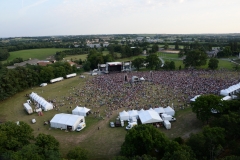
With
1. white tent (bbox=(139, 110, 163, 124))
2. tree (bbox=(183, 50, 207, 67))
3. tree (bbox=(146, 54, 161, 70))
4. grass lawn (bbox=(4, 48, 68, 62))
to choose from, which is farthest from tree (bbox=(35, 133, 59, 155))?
grass lawn (bbox=(4, 48, 68, 62))

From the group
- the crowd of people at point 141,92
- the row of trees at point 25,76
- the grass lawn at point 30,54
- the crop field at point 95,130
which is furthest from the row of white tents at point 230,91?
the grass lawn at point 30,54

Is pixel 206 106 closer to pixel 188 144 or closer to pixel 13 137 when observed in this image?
pixel 188 144

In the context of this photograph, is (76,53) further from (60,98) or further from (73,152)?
(73,152)

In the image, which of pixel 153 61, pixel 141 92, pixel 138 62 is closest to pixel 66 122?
pixel 141 92

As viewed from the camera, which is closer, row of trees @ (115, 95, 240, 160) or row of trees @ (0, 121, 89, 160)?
row of trees @ (115, 95, 240, 160)

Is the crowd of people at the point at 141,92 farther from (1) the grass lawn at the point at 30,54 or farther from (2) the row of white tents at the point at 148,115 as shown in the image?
(1) the grass lawn at the point at 30,54

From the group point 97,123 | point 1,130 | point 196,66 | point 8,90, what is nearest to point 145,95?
point 97,123

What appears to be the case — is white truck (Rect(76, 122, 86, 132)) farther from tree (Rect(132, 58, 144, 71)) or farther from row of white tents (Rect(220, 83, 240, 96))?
tree (Rect(132, 58, 144, 71))
